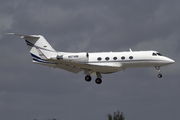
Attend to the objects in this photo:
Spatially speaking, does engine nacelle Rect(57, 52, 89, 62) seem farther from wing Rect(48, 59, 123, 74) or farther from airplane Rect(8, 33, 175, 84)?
wing Rect(48, 59, 123, 74)

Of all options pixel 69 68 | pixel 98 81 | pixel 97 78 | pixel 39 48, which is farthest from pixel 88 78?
pixel 39 48

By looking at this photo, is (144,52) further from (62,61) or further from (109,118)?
(109,118)

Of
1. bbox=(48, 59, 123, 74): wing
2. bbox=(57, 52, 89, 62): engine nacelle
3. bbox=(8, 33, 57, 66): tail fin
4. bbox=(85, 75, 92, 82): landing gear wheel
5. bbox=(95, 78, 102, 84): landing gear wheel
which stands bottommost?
bbox=(95, 78, 102, 84): landing gear wheel

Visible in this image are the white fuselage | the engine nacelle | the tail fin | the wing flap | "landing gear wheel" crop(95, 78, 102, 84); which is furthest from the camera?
the tail fin

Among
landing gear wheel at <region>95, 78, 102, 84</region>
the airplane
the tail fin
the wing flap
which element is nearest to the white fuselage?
the airplane

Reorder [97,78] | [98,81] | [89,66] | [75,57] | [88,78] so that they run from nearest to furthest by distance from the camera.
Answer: [75,57] → [89,66] → [88,78] → [98,81] → [97,78]

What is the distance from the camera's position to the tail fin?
156 feet

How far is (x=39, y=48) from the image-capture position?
158ft

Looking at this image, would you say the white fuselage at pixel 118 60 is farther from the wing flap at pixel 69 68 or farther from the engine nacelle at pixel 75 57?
the wing flap at pixel 69 68

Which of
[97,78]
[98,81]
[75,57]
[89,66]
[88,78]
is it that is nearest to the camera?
[75,57]

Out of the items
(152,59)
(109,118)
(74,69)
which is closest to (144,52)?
(152,59)

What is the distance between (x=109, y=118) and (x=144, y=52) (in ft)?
135

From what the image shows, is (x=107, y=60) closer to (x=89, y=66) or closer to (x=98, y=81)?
(x=89, y=66)

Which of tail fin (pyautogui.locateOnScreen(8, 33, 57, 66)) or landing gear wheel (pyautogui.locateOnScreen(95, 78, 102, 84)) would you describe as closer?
landing gear wheel (pyautogui.locateOnScreen(95, 78, 102, 84))
